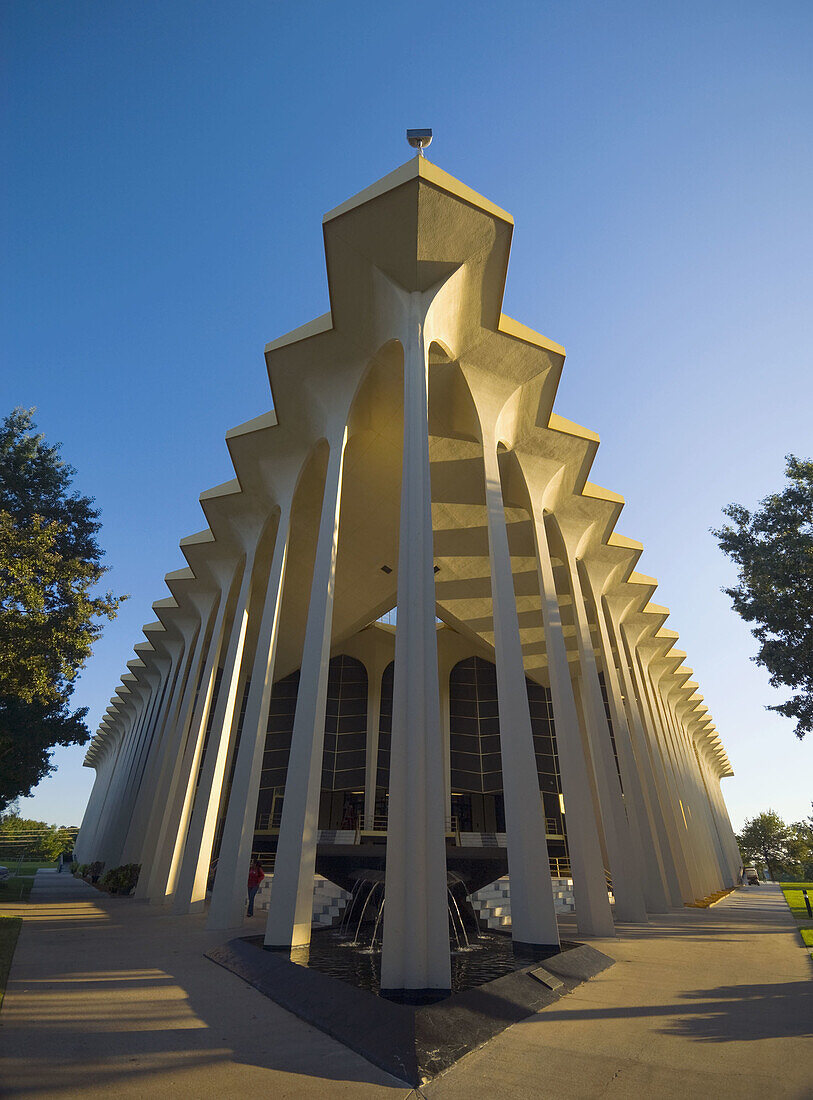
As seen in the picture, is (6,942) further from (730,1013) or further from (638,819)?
(638,819)

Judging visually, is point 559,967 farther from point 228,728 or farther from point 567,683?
point 228,728

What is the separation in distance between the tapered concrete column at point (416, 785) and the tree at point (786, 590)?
12.8m

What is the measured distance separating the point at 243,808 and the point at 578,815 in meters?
6.37

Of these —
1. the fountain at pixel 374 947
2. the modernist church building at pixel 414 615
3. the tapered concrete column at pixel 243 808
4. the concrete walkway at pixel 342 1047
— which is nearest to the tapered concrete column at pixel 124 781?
the modernist church building at pixel 414 615

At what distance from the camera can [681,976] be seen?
6.98m

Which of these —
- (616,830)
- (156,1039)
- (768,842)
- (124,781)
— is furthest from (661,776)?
(768,842)

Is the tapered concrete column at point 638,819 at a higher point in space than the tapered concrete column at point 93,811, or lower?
lower

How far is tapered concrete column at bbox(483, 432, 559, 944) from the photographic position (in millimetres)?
8070

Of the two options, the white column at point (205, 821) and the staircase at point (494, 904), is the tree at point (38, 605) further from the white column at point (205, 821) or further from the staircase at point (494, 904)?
the staircase at point (494, 904)

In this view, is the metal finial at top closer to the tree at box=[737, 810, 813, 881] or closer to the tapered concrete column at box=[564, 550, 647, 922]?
the tapered concrete column at box=[564, 550, 647, 922]

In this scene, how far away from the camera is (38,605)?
39.2ft

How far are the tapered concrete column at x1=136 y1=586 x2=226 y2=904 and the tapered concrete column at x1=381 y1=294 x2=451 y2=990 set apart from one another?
11.8 metres

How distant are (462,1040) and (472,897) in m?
8.72

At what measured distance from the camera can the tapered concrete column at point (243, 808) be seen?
10578mm
